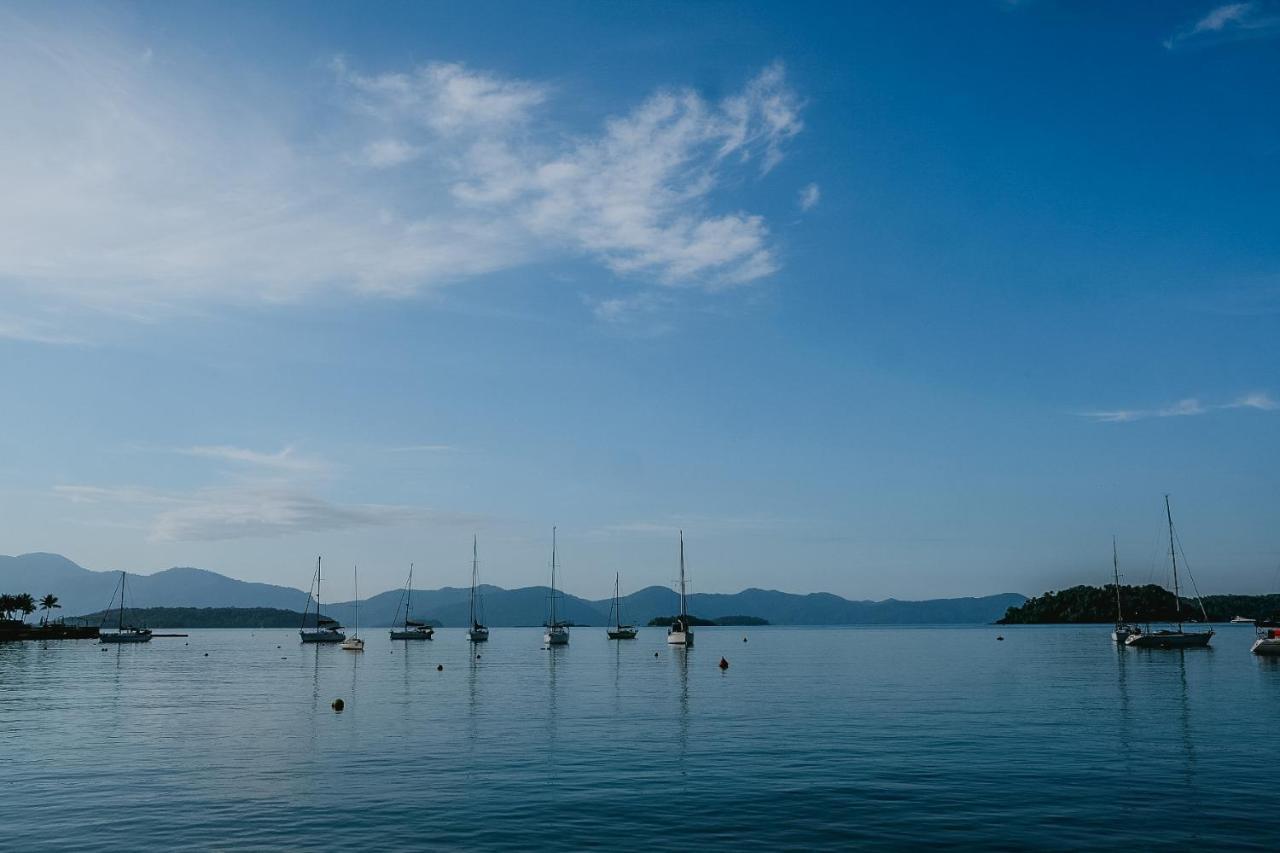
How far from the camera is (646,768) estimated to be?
123 feet

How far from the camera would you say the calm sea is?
26.9 m

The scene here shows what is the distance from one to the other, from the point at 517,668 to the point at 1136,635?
97.4m

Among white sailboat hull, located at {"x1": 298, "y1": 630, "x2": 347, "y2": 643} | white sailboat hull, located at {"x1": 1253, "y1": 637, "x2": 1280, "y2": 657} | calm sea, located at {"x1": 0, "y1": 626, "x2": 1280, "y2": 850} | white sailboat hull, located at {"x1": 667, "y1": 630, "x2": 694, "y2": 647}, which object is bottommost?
white sailboat hull, located at {"x1": 298, "y1": 630, "x2": 347, "y2": 643}

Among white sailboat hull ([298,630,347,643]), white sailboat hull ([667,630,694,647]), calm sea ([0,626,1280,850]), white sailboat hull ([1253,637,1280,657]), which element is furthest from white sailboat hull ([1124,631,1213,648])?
white sailboat hull ([298,630,347,643])

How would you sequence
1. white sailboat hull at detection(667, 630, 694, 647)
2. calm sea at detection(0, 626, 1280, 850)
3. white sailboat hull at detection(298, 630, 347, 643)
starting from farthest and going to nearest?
white sailboat hull at detection(298, 630, 347, 643) < white sailboat hull at detection(667, 630, 694, 647) < calm sea at detection(0, 626, 1280, 850)

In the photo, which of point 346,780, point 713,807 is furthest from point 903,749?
point 346,780

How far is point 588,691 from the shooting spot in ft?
251

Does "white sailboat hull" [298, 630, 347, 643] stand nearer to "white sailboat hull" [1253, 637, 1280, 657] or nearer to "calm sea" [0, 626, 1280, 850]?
"calm sea" [0, 626, 1280, 850]

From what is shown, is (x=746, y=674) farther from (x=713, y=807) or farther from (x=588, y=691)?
(x=713, y=807)

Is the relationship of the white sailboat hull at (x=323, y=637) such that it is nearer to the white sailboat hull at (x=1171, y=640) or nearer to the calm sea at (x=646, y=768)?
the calm sea at (x=646, y=768)

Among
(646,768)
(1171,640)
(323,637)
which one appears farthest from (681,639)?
(646,768)

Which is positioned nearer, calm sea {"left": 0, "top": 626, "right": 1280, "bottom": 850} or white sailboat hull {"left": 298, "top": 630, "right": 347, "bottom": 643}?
calm sea {"left": 0, "top": 626, "right": 1280, "bottom": 850}

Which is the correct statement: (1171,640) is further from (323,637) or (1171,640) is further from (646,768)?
(323,637)

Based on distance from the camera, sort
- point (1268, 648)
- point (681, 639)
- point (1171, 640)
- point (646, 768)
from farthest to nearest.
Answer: point (681, 639) → point (1171, 640) → point (1268, 648) → point (646, 768)
